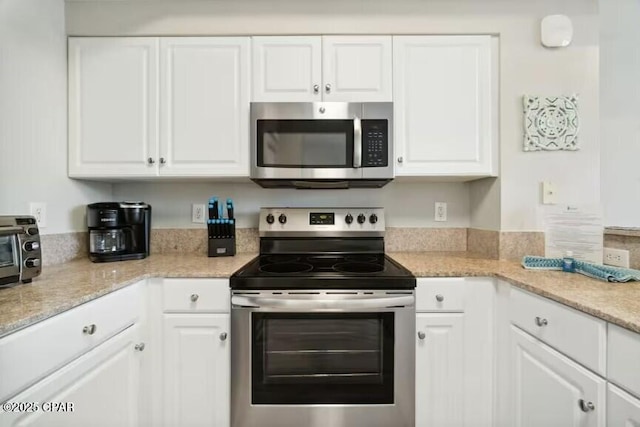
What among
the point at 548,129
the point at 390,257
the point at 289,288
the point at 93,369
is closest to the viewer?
the point at 93,369

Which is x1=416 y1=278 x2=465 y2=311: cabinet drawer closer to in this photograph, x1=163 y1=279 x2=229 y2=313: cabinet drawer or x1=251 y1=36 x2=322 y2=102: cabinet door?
x1=163 y1=279 x2=229 y2=313: cabinet drawer

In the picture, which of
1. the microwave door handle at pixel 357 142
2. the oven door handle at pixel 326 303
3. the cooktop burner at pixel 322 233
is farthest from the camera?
the cooktop burner at pixel 322 233

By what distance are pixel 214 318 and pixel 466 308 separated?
1.15 m

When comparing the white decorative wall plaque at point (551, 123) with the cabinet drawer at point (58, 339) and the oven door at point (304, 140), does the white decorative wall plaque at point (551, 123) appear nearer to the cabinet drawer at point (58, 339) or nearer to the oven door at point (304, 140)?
the oven door at point (304, 140)

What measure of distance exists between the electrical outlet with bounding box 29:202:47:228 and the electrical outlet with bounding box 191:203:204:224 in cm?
73

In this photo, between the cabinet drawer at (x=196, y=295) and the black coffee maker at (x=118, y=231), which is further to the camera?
the black coffee maker at (x=118, y=231)

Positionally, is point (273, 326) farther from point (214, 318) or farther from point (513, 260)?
point (513, 260)

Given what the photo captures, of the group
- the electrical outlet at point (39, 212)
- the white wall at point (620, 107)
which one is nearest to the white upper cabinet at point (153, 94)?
the electrical outlet at point (39, 212)

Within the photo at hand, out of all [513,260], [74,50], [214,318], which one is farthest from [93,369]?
[513,260]

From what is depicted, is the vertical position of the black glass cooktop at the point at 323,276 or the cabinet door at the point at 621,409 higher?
the black glass cooktop at the point at 323,276

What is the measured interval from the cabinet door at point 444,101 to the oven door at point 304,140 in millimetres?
293

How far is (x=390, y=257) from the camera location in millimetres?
1824

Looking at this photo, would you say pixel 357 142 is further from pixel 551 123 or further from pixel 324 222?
pixel 551 123

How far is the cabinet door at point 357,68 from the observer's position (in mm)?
1680
